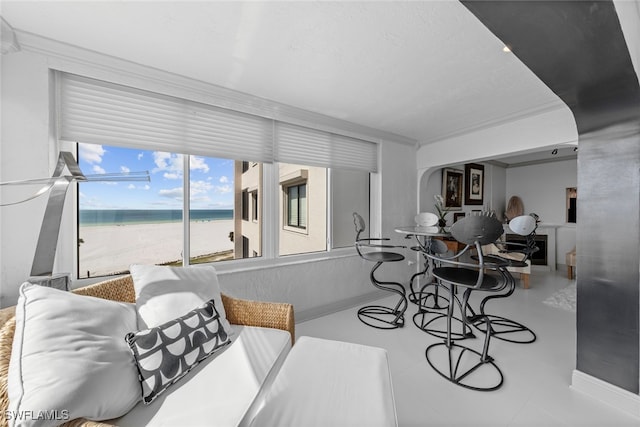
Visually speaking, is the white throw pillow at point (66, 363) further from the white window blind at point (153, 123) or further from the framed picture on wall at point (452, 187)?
the framed picture on wall at point (452, 187)

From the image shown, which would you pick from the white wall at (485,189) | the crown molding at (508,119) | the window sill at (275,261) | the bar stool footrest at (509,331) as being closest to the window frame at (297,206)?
the window sill at (275,261)

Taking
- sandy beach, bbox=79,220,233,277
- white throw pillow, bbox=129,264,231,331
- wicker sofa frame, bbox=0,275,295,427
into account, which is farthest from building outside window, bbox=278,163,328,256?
white throw pillow, bbox=129,264,231,331

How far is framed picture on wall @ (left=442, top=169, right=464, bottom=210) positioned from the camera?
4578mm

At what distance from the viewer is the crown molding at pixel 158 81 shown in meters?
1.67

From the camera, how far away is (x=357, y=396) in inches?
41.1

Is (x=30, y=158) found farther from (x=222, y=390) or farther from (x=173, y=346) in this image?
(x=222, y=390)

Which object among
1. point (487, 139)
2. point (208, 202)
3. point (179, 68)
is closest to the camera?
point (179, 68)

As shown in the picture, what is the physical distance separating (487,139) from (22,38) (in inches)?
174

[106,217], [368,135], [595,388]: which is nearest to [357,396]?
[595,388]

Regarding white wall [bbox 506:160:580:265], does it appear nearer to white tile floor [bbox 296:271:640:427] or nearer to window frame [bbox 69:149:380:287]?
white tile floor [bbox 296:271:640:427]

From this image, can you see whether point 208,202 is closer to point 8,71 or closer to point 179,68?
point 179,68

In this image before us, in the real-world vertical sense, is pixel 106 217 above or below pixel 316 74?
below

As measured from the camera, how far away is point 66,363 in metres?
0.89

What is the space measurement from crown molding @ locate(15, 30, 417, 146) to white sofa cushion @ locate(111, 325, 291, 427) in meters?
2.06
